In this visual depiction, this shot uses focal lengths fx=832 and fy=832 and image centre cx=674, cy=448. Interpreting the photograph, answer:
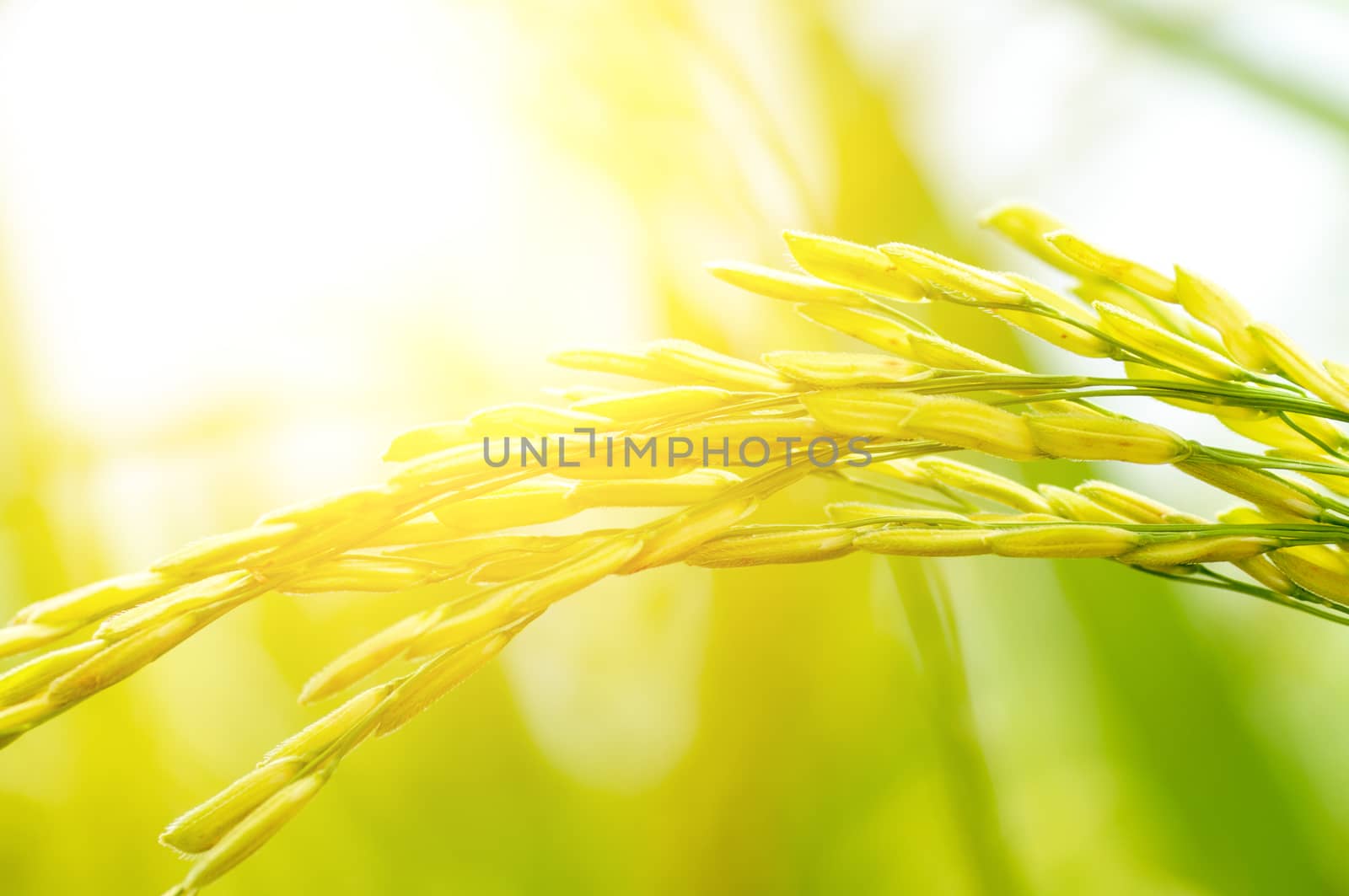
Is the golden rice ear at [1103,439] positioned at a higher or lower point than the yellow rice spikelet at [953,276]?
lower

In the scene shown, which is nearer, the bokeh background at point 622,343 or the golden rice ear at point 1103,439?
the golden rice ear at point 1103,439

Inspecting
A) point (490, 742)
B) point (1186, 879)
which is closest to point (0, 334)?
point (490, 742)

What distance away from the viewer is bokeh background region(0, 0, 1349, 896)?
1.87 ft

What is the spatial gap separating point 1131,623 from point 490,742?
47 cm

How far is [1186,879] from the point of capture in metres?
0.53

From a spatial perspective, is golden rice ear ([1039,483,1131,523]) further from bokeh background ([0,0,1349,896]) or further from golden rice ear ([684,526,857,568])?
bokeh background ([0,0,1349,896])

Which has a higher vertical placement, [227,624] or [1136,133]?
[1136,133]

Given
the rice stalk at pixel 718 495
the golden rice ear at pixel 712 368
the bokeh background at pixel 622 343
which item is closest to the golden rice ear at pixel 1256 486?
the rice stalk at pixel 718 495

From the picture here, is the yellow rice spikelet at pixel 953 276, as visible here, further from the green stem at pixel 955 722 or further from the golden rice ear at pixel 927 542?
the green stem at pixel 955 722

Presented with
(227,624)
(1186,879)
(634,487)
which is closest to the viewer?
(634,487)

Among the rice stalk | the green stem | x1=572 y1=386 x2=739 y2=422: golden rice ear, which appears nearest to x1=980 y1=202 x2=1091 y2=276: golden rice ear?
the rice stalk

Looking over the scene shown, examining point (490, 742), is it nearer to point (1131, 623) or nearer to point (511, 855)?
point (511, 855)

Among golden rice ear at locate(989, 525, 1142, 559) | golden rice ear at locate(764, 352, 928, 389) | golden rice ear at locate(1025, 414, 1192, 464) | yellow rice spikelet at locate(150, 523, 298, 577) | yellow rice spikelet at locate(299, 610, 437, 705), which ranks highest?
golden rice ear at locate(764, 352, 928, 389)

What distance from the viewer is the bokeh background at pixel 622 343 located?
569 mm
